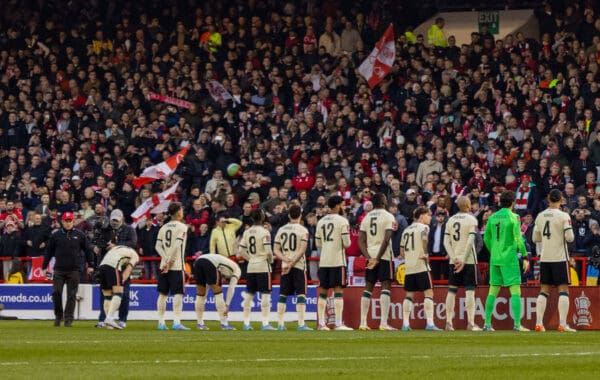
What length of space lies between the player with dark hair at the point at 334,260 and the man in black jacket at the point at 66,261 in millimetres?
4830

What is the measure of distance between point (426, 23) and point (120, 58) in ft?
29.8

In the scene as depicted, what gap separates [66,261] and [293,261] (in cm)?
483

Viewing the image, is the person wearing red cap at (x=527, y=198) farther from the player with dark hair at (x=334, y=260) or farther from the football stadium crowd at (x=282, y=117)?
the player with dark hair at (x=334, y=260)

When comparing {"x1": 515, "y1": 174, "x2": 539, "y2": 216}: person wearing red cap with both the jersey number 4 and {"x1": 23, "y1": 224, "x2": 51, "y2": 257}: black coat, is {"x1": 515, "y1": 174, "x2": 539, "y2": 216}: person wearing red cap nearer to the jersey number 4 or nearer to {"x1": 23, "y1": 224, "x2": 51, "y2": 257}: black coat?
the jersey number 4

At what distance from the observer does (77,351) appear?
1716 cm

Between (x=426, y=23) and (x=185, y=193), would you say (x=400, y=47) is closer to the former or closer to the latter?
(x=426, y=23)

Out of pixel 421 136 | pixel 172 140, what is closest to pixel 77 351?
pixel 421 136

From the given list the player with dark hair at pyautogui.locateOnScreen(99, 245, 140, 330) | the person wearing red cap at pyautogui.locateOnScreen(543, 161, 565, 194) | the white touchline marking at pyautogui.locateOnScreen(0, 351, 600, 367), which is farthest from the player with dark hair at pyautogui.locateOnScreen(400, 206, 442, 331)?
the person wearing red cap at pyautogui.locateOnScreen(543, 161, 565, 194)

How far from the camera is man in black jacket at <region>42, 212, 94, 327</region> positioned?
25609mm

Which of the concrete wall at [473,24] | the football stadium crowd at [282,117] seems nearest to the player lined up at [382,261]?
the football stadium crowd at [282,117]

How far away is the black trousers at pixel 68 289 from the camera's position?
25594 mm

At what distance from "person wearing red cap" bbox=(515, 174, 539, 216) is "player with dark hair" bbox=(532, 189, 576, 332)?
24.0 feet

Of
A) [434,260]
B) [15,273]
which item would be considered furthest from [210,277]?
[15,273]

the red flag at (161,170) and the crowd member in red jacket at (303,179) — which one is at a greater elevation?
the red flag at (161,170)
